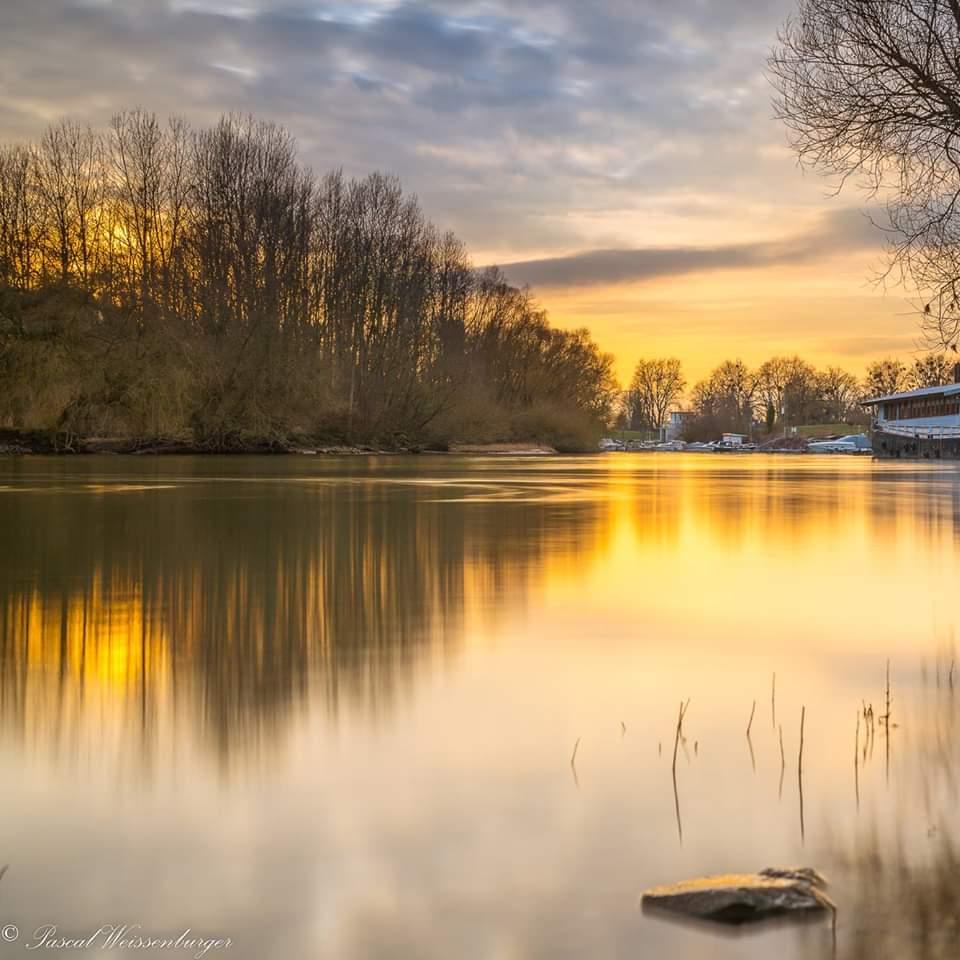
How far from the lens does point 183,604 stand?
10047 mm

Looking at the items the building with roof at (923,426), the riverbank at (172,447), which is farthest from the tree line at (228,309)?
the building with roof at (923,426)

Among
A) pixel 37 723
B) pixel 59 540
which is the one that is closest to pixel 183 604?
pixel 37 723

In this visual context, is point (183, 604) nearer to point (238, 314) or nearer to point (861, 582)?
point (861, 582)

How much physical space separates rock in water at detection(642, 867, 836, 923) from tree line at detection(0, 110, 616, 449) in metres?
52.3

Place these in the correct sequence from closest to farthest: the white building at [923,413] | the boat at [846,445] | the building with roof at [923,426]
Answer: the building with roof at [923,426] → the white building at [923,413] → the boat at [846,445]

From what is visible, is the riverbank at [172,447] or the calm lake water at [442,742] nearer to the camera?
the calm lake water at [442,742]

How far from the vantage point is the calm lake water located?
3.56m

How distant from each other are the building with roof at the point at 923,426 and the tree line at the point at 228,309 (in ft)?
88.7

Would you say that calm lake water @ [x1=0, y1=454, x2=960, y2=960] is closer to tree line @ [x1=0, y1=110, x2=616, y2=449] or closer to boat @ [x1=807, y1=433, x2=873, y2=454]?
tree line @ [x1=0, y1=110, x2=616, y2=449]

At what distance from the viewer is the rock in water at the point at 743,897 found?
3467 millimetres

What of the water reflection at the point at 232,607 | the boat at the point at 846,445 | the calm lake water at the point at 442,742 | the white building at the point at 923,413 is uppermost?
the white building at the point at 923,413

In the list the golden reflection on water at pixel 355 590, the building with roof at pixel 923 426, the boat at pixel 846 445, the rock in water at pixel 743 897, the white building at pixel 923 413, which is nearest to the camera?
the rock in water at pixel 743 897

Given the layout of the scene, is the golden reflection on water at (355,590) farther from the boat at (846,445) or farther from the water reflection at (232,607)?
the boat at (846,445)

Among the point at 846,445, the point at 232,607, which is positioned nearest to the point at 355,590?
the point at 232,607
